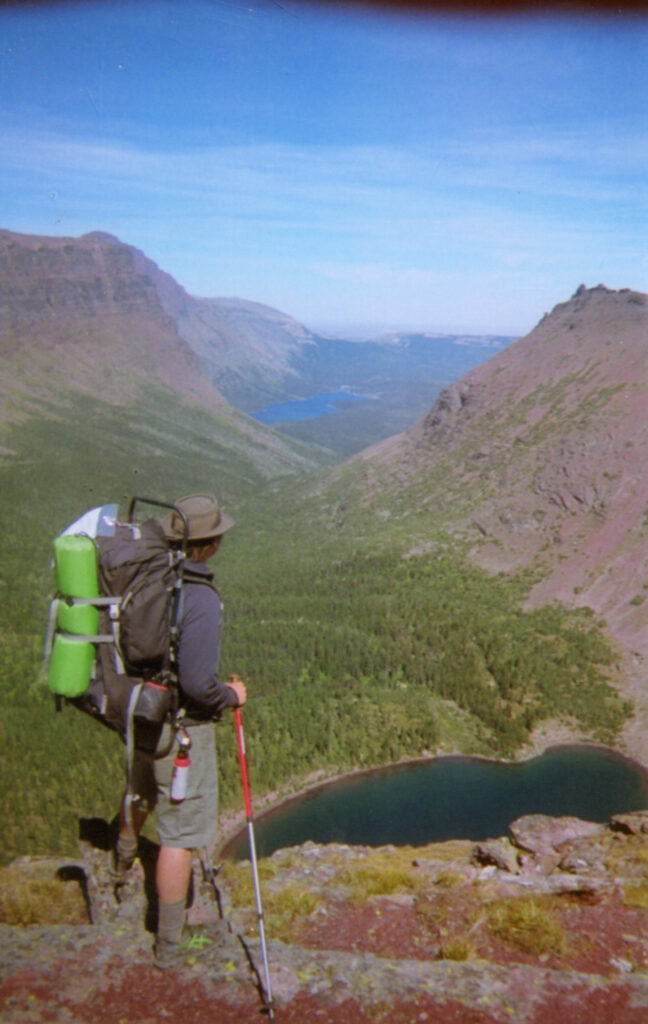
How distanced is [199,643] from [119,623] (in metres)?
0.78

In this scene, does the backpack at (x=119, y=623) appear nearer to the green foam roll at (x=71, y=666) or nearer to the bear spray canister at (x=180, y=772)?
the green foam roll at (x=71, y=666)

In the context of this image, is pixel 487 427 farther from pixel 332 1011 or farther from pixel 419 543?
pixel 332 1011

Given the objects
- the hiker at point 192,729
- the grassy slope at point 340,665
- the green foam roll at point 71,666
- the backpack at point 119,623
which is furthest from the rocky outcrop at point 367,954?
the grassy slope at point 340,665

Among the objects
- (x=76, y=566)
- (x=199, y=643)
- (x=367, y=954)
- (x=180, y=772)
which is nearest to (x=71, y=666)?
(x=76, y=566)

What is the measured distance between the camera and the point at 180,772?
6.50 m

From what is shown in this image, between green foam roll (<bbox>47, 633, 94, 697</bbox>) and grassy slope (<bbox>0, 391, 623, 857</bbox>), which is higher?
green foam roll (<bbox>47, 633, 94, 697</bbox>)

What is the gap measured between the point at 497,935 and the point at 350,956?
2.40 m

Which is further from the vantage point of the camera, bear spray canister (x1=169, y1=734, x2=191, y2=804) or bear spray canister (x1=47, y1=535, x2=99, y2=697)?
bear spray canister (x1=169, y1=734, x2=191, y2=804)

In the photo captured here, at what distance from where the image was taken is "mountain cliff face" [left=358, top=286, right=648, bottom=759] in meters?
68.0

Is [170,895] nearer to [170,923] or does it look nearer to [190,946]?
[170,923]

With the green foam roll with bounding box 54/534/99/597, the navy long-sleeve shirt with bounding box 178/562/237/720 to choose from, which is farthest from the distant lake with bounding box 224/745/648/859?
the green foam roll with bounding box 54/534/99/597

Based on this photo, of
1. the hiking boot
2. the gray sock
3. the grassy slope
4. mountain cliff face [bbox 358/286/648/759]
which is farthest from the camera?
mountain cliff face [bbox 358/286/648/759]

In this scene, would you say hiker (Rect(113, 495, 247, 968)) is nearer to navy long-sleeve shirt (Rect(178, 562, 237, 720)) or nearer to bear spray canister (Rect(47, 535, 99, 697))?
navy long-sleeve shirt (Rect(178, 562, 237, 720))

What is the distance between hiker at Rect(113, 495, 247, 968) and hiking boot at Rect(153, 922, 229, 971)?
0.4 inches
